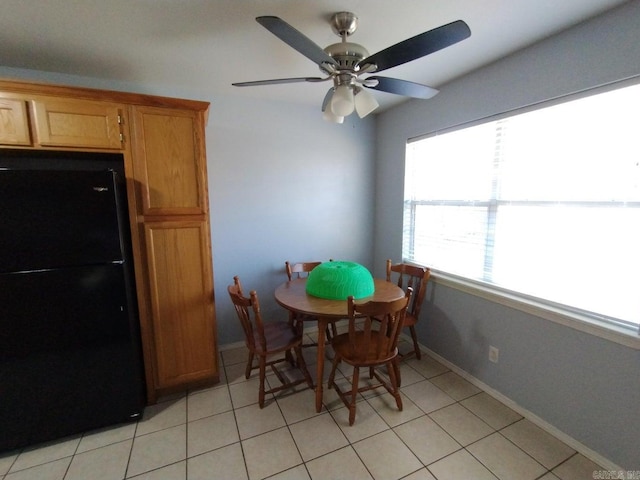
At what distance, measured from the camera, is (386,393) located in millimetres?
2141

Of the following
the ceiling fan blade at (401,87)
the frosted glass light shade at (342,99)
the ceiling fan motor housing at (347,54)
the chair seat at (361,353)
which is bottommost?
A: the chair seat at (361,353)

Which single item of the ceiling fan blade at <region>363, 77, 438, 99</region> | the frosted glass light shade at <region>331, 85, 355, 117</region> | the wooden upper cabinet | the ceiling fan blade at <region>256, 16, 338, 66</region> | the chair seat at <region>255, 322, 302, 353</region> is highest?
the ceiling fan blade at <region>256, 16, 338, 66</region>

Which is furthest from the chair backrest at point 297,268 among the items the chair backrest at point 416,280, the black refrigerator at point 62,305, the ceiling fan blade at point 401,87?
the ceiling fan blade at point 401,87

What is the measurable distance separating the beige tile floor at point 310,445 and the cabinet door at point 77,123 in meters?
1.83

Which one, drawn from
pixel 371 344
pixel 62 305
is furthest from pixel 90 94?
pixel 371 344

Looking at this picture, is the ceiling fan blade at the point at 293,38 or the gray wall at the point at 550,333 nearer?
the ceiling fan blade at the point at 293,38

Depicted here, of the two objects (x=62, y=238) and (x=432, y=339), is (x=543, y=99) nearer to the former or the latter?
(x=432, y=339)

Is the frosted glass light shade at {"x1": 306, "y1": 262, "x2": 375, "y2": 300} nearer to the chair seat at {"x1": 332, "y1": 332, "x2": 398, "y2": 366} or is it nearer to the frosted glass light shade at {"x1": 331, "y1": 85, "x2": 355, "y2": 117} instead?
the chair seat at {"x1": 332, "y1": 332, "x2": 398, "y2": 366}

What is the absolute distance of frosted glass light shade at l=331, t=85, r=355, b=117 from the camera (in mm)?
1459

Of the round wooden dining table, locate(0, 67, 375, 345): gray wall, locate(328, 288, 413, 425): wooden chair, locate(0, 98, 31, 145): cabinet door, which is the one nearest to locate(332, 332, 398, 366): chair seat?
locate(328, 288, 413, 425): wooden chair

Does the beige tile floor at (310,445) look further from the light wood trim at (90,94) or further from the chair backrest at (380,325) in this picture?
the light wood trim at (90,94)

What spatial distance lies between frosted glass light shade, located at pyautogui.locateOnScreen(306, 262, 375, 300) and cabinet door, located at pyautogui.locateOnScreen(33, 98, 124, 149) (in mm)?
1596

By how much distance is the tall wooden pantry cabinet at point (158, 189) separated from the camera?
5.41 feet

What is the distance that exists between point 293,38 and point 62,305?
1886 mm
